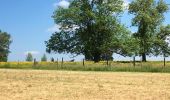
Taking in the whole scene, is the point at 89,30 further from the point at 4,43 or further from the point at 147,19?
the point at 4,43

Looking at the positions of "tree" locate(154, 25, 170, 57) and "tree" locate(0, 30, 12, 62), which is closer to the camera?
"tree" locate(154, 25, 170, 57)

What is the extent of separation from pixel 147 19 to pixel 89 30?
38.5ft

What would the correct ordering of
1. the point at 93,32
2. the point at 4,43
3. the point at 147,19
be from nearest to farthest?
the point at 93,32 < the point at 147,19 < the point at 4,43

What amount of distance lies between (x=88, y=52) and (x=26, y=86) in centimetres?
4891

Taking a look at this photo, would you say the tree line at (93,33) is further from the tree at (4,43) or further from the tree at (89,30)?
the tree at (4,43)

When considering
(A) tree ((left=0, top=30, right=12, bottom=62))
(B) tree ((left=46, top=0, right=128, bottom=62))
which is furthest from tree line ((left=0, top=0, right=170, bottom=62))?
(A) tree ((left=0, top=30, right=12, bottom=62))

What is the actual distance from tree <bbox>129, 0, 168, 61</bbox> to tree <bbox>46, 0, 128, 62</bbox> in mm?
7629

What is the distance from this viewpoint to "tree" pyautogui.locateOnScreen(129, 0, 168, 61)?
78.9 m

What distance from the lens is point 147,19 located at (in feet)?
257

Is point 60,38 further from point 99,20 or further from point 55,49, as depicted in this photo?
point 99,20

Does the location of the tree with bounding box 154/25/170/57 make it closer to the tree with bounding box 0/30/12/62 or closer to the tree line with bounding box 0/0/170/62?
the tree line with bounding box 0/0/170/62

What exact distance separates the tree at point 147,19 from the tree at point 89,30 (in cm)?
763

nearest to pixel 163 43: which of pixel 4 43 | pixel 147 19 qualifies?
pixel 147 19

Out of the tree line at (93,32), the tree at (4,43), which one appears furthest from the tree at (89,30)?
the tree at (4,43)
